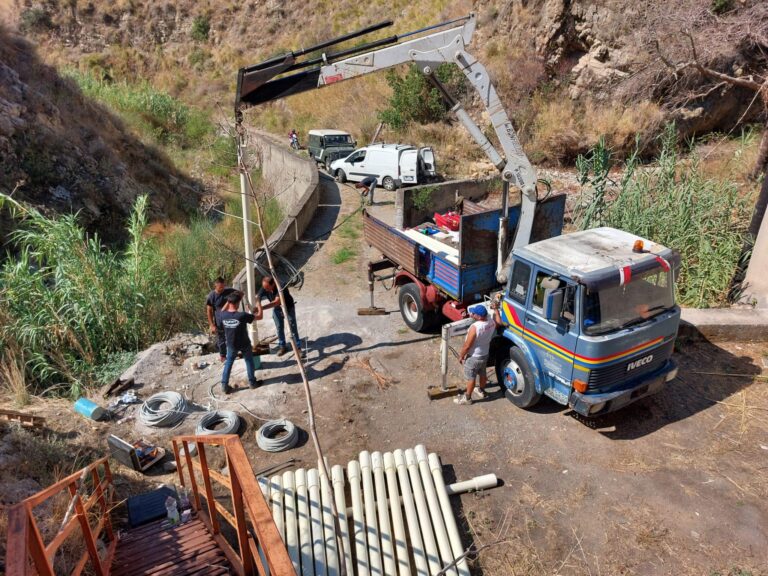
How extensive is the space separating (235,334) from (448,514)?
3.72m

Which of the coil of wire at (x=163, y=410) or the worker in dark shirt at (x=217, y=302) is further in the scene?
the worker in dark shirt at (x=217, y=302)

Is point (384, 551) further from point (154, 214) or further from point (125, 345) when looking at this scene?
point (154, 214)

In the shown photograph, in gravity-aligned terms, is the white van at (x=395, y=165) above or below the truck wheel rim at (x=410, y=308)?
above

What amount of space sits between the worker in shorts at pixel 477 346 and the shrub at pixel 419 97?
54.2ft

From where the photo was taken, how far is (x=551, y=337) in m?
6.02

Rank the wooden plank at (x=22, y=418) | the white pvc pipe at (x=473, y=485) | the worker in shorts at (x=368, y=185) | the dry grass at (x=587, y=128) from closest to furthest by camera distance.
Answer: the white pvc pipe at (x=473, y=485)
the wooden plank at (x=22, y=418)
the worker in shorts at (x=368, y=185)
the dry grass at (x=587, y=128)

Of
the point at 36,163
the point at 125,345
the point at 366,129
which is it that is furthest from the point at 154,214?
the point at 366,129

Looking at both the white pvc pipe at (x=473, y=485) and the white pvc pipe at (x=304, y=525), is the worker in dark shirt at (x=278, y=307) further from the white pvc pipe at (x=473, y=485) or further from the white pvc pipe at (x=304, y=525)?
the white pvc pipe at (x=473, y=485)

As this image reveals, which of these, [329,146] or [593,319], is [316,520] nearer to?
[593,319]

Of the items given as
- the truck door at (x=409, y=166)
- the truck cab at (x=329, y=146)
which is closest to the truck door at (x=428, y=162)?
the truck door at (x=409, y=166)

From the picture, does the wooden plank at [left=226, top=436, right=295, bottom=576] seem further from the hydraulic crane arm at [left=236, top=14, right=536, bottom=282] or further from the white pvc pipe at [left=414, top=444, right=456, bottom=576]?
the hydraulic crane arm at [left=236, top=14, right=536, bottom=282]

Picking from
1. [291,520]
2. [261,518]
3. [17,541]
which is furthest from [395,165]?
[17,541]

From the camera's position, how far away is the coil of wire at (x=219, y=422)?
6.52 m

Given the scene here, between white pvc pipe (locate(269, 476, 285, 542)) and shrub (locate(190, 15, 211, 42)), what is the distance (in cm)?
4355
